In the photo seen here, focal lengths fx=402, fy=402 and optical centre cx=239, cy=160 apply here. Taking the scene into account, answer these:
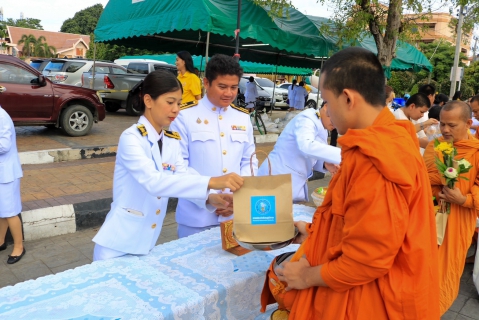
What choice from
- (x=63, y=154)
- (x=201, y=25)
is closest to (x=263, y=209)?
(x=201, y=25)

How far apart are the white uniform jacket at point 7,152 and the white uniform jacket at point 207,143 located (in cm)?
159

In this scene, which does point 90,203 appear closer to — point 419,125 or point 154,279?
point 154,279

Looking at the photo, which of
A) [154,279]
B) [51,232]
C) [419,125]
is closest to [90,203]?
[51,232]

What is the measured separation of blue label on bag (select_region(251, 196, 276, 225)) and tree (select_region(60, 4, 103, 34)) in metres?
Answer: 70.3

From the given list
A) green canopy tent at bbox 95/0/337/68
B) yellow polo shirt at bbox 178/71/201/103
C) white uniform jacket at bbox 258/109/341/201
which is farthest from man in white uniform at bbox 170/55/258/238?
yellow polo shirt at bbox 178/71/201/103

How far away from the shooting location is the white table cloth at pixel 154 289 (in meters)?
1.57

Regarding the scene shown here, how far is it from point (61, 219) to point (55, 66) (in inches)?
420

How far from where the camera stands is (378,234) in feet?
3.69

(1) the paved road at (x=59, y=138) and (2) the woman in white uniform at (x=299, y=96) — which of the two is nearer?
(1) the paved road at (x=59, y=138)

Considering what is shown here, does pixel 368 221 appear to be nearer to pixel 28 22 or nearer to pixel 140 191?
pixel 140 191

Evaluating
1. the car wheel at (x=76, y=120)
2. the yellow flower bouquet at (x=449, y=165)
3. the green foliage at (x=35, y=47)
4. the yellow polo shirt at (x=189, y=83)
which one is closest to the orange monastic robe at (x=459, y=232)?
the yellow flower bouquet at (x=449, y=165)

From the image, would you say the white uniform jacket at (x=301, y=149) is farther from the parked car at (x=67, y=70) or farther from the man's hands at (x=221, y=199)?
the parked car at (x=67, y=70)

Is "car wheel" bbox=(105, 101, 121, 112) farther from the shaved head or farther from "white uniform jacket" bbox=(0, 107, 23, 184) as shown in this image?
the shaved head

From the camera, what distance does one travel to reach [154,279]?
1.84m
